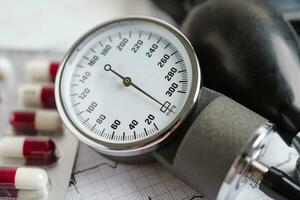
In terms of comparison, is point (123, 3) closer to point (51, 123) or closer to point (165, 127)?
point (51, 123)

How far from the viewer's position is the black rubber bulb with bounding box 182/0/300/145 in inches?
25.1

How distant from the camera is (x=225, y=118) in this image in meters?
0.59

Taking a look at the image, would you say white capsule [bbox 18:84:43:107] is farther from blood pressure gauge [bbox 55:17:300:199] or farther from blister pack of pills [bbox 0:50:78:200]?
blood pressure gauge [bbox 55:17:300:199]

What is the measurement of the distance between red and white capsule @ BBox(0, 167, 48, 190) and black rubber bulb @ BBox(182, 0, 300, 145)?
0.30m

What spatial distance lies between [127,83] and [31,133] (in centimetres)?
24

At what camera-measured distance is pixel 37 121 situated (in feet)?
2.60

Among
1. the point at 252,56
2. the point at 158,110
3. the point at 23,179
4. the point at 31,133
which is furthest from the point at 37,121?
the point at 252,56

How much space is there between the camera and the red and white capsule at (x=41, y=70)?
2.87 ft

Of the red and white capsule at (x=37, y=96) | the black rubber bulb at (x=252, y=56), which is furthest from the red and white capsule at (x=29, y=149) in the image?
the black rubber bulb at (x=252, y=56)

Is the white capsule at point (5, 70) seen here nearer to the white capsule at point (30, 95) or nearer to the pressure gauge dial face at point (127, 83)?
the white capsule at point (30, 95)

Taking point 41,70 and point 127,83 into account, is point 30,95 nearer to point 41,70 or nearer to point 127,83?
point 41,70

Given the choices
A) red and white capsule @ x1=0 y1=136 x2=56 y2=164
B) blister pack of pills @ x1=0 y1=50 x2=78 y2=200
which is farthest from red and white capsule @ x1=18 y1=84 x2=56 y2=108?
red and white capsule @ x1=0 y1=136 x2=56 y2=164

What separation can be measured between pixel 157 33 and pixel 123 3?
1.24 feet

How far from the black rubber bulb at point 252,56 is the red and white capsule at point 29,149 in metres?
0.29
